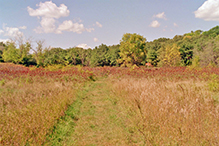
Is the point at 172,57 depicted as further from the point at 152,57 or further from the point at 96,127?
the point at 96,127

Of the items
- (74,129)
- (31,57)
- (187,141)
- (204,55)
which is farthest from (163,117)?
(31,57)

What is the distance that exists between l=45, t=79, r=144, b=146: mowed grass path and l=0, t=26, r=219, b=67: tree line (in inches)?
864

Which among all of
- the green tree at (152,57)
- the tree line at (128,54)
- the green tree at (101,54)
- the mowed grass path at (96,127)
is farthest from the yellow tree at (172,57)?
the mowed grass path at (96,127)

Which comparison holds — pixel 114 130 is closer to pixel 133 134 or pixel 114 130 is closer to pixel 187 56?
pixel 133 134

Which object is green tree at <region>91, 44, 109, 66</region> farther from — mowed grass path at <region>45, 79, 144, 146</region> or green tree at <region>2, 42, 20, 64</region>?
mowed grass path at <region>45, 79, 144, 146</region>

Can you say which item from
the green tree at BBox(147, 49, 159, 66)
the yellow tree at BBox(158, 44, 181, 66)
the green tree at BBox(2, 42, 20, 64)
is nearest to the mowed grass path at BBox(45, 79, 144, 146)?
the yellow tree at BBox(158, 44, 181, 66)

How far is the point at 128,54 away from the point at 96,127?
25072 mm

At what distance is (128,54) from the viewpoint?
93.9 ft

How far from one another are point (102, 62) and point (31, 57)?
21.2m

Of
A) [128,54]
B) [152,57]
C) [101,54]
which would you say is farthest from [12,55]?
[152,57]

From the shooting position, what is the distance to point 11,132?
3.74 meters

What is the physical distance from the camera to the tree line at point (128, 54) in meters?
27.3

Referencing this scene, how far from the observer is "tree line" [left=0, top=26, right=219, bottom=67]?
27312mm

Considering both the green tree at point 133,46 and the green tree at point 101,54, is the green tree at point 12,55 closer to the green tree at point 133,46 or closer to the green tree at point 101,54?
the green tree at point 101,54
